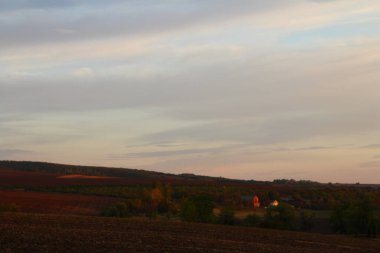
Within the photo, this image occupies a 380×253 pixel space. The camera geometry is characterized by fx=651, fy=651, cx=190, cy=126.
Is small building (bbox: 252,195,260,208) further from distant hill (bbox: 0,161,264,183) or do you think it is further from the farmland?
distant hill (bbox: 0,161,264,183)

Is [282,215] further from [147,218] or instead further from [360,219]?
[147,218]

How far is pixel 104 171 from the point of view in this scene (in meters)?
146

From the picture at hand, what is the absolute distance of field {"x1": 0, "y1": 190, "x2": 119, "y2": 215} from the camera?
6606 centimetres

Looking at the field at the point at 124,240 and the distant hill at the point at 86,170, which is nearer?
the field at the point at 124,240

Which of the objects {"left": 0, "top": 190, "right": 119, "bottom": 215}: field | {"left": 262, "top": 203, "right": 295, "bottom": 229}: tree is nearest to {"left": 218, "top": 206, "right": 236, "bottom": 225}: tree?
{"left": 262, "top": 203, "right": 295, "bottom": 229}: tree

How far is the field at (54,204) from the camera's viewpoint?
6606 cm

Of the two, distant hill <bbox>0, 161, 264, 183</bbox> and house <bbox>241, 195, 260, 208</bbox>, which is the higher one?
distant hill <bbox>0, 161, 264, 183</bbox>

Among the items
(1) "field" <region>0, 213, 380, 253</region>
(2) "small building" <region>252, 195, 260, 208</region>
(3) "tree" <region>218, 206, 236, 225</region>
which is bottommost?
(1) "field" <region>0, 213, 380, 253</region>

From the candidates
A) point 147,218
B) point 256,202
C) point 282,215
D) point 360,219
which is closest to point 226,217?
point 282,215

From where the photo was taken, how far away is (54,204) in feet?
234

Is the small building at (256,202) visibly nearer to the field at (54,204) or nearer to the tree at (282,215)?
the field at (54,204)

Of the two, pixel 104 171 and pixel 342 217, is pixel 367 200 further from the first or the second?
pixel 104 171

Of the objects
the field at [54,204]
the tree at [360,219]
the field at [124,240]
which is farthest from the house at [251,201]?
the field at [124,240]

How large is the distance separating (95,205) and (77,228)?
4015 cm
